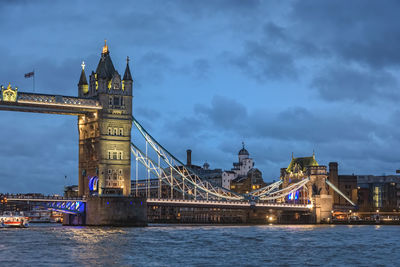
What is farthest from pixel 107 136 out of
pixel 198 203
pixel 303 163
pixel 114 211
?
pixel 303 163

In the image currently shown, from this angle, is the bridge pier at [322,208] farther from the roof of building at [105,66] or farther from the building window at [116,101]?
the roof of building at [105,66]

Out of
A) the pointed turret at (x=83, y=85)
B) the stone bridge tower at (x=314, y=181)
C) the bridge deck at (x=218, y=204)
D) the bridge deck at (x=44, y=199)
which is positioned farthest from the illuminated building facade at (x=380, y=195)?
the bridge deck at (x=44, y=199)

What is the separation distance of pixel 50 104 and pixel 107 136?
10.5 m

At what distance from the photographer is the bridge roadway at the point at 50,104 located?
97625 millimetres

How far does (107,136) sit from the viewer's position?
10581 cm

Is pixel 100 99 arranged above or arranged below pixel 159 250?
above

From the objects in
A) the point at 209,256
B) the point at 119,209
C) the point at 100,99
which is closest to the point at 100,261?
the point at 209,256

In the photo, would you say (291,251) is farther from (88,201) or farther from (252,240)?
(88,201)

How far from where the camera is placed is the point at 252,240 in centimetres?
7881

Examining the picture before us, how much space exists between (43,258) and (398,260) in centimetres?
2661

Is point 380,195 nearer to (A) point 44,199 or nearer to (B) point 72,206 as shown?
(B) point 72,206

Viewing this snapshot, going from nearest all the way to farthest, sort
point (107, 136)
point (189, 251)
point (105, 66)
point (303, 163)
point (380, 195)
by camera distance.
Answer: point (189, 251)
point (107, 136)
point (105, 66)
point (303, 163)
point (380, 195)

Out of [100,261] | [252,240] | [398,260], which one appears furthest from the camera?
[252,240]

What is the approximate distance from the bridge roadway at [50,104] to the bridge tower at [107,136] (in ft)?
6.91
